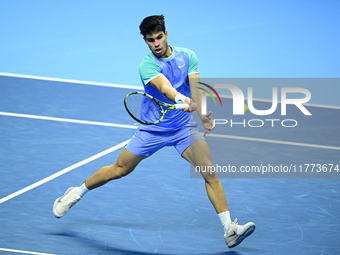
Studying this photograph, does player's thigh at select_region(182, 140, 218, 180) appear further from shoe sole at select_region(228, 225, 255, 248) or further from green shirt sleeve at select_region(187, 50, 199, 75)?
green shirt sleeve at select_region(187, 50, 199, 75)

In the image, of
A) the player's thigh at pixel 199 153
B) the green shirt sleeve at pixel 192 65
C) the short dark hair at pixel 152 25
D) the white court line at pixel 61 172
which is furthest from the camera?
the white court line at pixel 61 172

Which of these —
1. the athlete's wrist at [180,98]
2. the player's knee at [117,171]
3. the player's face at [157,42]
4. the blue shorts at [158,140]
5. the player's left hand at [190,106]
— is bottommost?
the player's knee at [117,171]

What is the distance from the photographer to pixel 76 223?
229 inches

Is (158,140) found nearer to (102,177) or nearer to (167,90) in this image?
(167,90)

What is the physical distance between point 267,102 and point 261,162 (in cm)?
235

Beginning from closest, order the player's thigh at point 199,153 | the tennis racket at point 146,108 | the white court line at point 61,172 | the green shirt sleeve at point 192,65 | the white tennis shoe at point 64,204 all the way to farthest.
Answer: the player's thigh at point 199,153 < the tennis racket at point 146,108 < the green shirt sleeve at point 192,65 < the white tennis shoe at point 64,204 < the white court line at point 61,172

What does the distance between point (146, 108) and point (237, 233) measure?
1432 mm

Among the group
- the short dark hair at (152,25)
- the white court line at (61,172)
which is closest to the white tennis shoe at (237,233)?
the short dark hair at (152,25)

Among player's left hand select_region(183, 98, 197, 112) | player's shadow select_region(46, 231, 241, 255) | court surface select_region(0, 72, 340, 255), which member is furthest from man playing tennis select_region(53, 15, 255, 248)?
court surface select_region(0, 72, 340, 255)

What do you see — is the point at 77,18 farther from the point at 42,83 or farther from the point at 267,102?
the point at 267,102

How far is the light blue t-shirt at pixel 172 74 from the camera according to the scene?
5398mm

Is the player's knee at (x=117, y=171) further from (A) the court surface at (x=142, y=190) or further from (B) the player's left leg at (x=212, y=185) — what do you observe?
(B) the player's left leg at (x=212, y=185)

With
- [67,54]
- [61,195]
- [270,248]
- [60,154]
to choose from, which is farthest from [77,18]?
[270,248]

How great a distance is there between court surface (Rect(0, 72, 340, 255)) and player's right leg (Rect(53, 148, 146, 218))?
7.4 inches
